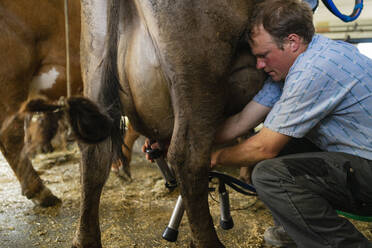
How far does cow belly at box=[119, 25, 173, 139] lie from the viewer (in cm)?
150

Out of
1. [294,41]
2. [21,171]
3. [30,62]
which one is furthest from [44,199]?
[294,41]

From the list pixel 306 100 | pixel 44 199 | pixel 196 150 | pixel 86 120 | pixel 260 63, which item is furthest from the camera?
pixel 44 199

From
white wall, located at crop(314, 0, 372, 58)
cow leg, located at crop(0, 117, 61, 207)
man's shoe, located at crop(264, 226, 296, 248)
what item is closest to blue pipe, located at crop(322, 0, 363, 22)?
man's shoe, located at crop(264, 226, 296, 248)

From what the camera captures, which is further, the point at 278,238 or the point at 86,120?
the point at 278,238

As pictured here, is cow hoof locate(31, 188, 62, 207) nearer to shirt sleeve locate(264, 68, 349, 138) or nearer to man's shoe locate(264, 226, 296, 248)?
man's shoe locate(264, 226, 296, 248)

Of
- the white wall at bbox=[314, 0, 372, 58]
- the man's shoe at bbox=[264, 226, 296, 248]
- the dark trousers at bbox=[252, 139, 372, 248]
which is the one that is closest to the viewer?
the dark trousers at bbox=[252, 139, 372, 248]

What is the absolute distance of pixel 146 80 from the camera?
4.99 ft

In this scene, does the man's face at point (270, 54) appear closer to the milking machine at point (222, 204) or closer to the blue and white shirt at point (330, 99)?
the blue and white shirt at point (330, 99)

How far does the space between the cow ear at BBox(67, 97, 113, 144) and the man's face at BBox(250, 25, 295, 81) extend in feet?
2.81

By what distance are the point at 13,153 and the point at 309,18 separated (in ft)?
8.03

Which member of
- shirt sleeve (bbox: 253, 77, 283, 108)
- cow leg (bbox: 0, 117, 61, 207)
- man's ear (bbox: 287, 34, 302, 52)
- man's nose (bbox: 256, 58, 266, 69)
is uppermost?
man's ear (bbox: 287, 34, 302, 52)

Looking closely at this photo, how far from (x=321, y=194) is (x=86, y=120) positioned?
1071 millimetres

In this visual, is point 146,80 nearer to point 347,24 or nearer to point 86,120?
point 86,120

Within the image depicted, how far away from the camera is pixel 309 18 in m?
1.56
